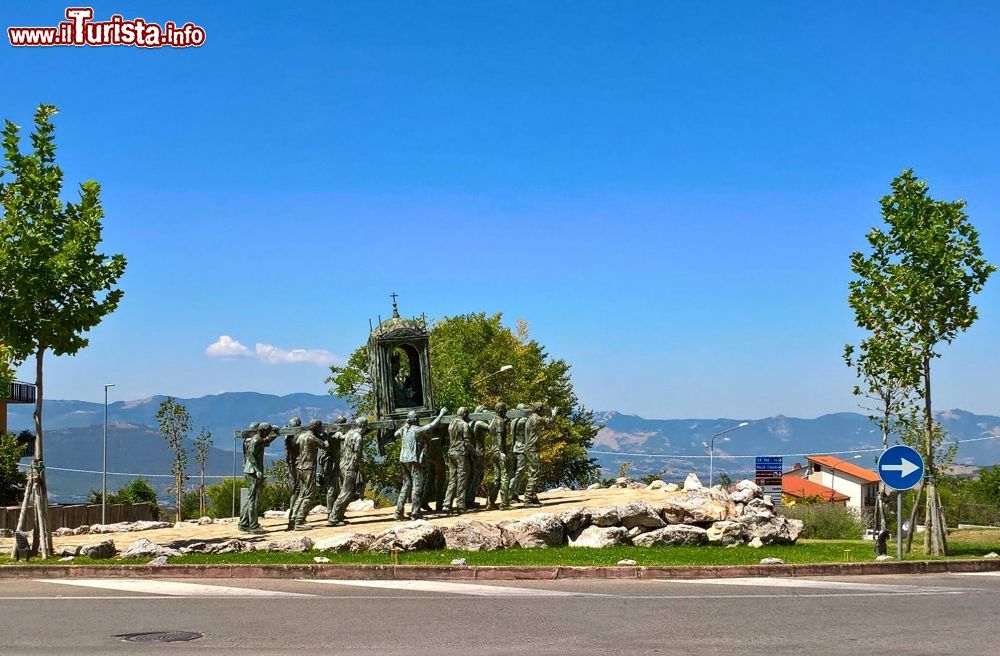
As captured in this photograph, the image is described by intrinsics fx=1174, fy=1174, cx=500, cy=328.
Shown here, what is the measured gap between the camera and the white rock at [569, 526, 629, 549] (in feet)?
70.9

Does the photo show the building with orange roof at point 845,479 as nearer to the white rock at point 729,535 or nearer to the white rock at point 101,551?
the white rock at point 729,535

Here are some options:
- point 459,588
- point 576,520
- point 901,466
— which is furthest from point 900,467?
point 459,588

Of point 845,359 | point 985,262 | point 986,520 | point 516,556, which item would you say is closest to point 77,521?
point 516,556

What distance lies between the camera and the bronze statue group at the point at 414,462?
25.9 meters

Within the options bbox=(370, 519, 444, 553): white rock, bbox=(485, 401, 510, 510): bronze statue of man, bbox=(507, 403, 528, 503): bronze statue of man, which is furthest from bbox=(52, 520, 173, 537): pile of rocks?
bbox=(370, 519, 444, 553): white rock

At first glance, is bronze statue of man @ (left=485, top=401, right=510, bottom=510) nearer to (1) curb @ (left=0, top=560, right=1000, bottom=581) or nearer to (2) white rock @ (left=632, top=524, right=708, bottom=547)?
(2) white rock @ (left=632, top=524, right=708, bottom=547)

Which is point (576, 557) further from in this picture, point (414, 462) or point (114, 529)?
point (114, 529)

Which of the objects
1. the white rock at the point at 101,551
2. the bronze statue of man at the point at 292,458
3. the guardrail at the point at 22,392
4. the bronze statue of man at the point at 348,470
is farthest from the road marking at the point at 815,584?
the guardrail at the point at 22,392

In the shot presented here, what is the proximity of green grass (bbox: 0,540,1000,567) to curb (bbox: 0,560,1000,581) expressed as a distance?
62 centimetres

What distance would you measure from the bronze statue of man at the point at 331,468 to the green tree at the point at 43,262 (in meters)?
7.18

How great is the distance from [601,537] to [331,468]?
7.88m

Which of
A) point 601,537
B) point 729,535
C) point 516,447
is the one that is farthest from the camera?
point 516,447

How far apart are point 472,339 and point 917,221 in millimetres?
43799

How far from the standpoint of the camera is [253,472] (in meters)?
25.7
